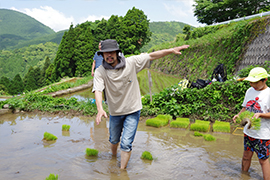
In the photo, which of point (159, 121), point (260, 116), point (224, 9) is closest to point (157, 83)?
point (159, 121)

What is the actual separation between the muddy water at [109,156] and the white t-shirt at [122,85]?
1.00 m

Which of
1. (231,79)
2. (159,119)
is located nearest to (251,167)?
(159,119)

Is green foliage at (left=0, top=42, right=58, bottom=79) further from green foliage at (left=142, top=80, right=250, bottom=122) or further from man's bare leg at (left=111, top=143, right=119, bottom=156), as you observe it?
man's bare leg at (left=111, top=143, right=119, bottom=156)

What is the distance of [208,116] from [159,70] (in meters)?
20.2

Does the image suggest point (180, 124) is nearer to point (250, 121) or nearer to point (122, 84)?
point (250, 121)

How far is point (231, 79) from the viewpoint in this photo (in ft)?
22.4

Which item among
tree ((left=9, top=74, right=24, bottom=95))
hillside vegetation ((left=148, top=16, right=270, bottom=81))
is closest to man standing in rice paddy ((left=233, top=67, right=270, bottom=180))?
hillside vegetation ((left=148, top=16, right=270, bottom=81))

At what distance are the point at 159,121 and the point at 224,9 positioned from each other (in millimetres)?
28826

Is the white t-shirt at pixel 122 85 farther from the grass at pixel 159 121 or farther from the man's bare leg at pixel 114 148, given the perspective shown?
the grass at pixel 159 121

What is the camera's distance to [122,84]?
328 cm

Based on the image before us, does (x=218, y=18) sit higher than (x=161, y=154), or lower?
higher

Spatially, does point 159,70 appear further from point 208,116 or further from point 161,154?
point 161,154

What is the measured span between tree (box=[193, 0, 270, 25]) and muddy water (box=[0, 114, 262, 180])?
27678 millimetres

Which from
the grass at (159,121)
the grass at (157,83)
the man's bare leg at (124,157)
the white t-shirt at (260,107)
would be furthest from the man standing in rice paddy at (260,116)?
the grass at (157,83)
